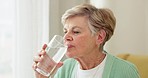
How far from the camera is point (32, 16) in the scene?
2.07m

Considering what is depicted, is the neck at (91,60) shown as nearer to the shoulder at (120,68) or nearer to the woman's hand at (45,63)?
the shoulder at (120,68)

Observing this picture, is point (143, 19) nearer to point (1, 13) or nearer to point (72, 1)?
point (72, 1)

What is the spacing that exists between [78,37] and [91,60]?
0.17 m

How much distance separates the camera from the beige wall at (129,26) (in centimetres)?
213

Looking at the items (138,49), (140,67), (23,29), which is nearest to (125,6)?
(138,49)

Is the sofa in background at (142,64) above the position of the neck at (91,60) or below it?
below

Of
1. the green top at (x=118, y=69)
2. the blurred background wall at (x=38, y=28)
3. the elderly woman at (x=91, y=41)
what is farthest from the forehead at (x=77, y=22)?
the blurred background wall at (x=38, y=28)

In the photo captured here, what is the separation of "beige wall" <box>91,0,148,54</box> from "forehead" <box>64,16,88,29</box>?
2.56 feet

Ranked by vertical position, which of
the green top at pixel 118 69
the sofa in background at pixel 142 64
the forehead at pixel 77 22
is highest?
the forehead at pixel 77 22

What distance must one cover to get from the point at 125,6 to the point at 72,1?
45 cm

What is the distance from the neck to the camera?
4.71ft

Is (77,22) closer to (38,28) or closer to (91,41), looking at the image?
(91,41)

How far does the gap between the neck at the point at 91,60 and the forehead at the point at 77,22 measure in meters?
0.17

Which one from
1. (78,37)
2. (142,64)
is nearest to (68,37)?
(78,37)
